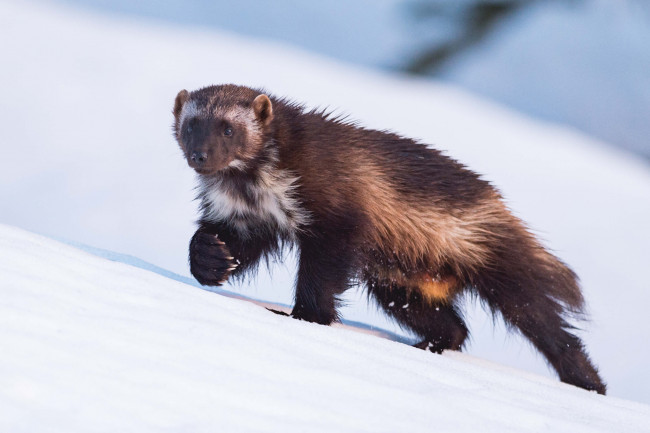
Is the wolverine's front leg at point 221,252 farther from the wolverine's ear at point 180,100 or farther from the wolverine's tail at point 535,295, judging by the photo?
the wolverine's tail at point 535,295

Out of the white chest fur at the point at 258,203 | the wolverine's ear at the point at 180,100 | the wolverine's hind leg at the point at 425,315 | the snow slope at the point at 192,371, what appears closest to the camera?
the snow slope at the point at 192,371

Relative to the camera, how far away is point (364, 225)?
12.1ft

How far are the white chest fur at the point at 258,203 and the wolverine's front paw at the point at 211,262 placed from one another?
0.15 meters

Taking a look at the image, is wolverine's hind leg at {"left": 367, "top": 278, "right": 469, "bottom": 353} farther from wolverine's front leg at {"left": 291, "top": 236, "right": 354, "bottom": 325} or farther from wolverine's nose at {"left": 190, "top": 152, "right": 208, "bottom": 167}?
wolverine's nose at {"left": 190, "top": 152, "right": 208, "bottom": 167}

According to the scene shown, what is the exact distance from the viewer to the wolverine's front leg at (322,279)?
11.8 ft

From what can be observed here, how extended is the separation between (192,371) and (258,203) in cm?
169

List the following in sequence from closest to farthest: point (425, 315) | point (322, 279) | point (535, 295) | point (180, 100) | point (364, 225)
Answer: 1. point (322, 279)
2. point (364, 225)
3. point (180, 100)
4. point (535, 295)
5. point (425, 315)

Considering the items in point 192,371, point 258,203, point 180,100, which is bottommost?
point 192,371

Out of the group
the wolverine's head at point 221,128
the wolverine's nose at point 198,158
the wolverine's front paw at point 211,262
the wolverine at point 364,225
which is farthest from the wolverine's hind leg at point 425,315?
the wolverine's nose at point 198,158

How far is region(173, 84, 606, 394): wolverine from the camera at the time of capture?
367 cm

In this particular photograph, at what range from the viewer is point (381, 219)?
3896mm

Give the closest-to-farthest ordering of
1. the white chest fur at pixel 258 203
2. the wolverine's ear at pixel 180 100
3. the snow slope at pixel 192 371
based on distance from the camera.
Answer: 1. the snow slope at pixel 192 371
2. the white chest fur at pixel 258 203
3. the wolverine's ear at pixel 180 100

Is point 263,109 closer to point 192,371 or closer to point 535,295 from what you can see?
point 535,295

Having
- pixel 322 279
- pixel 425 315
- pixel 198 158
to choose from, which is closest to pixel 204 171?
pixel 198 158
